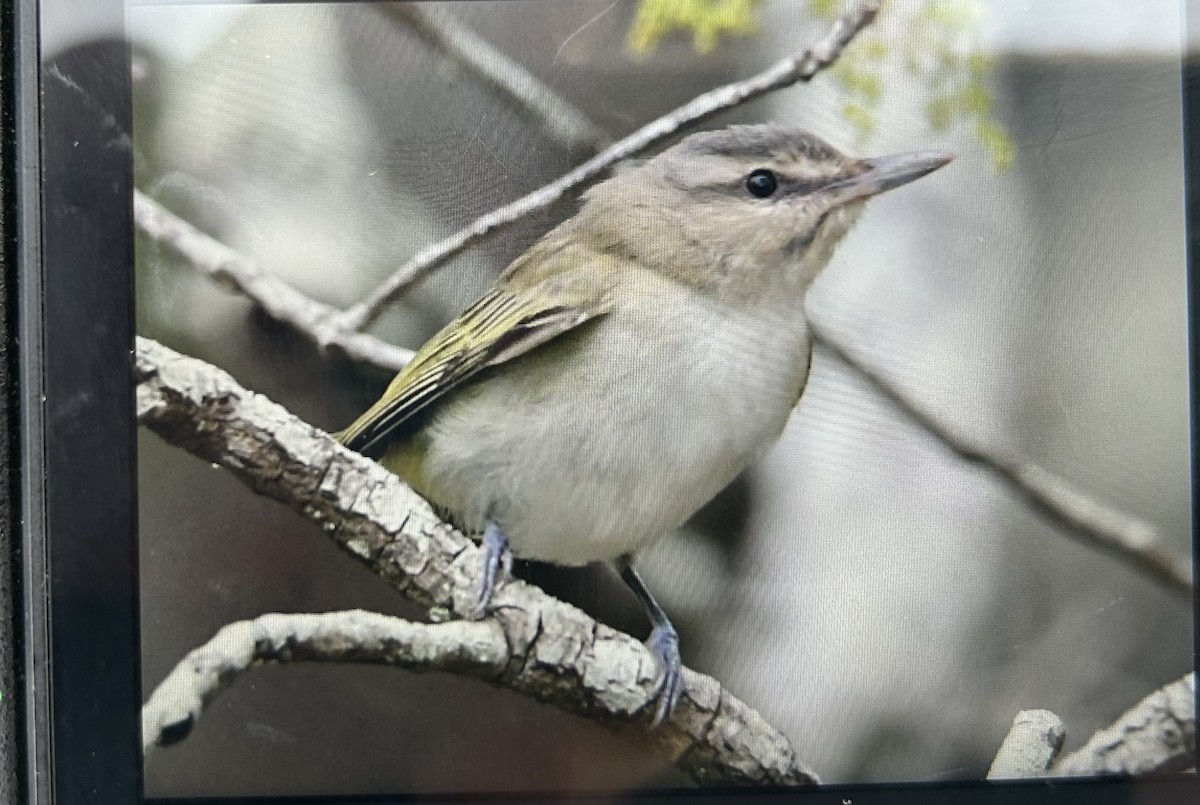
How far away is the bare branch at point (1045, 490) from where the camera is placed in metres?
1.21

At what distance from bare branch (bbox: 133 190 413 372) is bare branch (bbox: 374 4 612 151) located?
0.38 meters

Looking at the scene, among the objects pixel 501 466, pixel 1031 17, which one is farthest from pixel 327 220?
pixel 1031 17

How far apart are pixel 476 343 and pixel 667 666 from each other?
51 centimetres

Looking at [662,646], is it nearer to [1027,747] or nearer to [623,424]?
[623,424]

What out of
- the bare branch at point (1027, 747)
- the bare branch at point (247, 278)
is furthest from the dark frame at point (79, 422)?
the bare branch at point (1027, 747)

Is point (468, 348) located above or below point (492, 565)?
above

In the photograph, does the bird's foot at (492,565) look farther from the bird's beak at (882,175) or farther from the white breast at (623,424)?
the bird's beak at (882,175)

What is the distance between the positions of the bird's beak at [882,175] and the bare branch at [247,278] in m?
0.66

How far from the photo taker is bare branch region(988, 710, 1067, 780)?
122cm

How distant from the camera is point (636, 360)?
3.84ft

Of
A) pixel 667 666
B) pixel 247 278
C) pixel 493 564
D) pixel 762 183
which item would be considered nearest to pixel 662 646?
pixel 667 666

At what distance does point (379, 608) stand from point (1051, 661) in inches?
36.4

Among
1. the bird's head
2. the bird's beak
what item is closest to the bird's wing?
the bird's head

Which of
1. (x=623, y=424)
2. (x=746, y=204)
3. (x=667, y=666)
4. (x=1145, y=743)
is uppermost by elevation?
(x=746, y=204)
